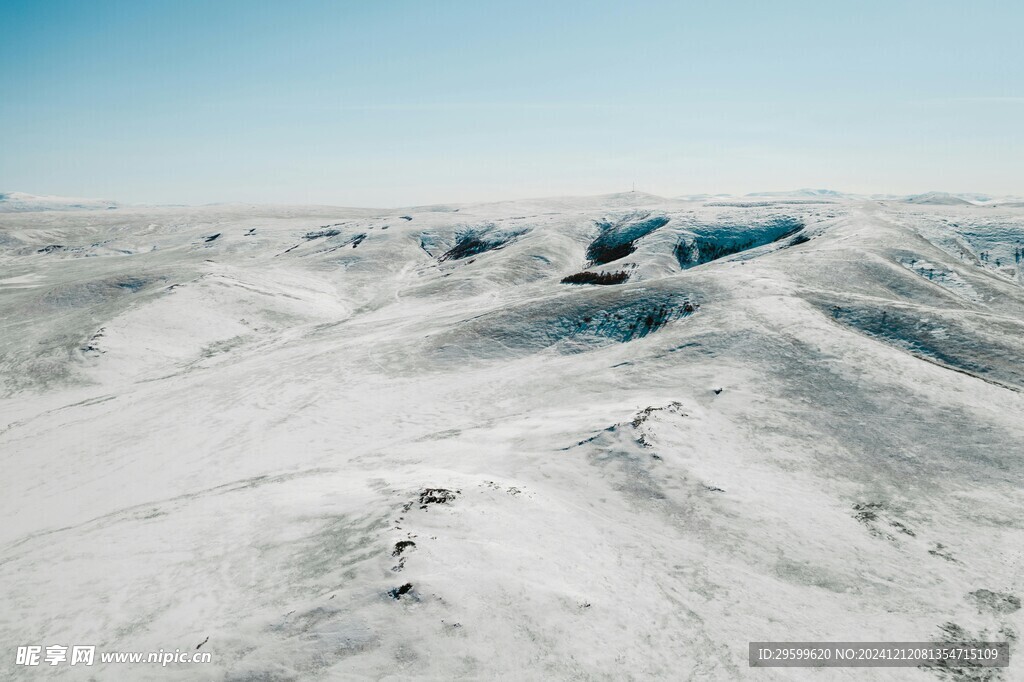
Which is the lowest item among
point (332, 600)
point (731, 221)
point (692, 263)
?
point (332, 600)

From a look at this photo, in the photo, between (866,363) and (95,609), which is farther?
(866,363)

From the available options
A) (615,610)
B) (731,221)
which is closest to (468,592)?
(615,610)

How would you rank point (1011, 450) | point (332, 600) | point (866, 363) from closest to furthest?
1. point (332, 600)
2. point (1011, 450)
3. point (866, 363)

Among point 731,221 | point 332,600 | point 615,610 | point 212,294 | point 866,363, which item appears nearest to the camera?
point 332,600

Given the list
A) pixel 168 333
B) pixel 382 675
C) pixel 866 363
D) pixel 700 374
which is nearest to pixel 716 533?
pixel 382 675

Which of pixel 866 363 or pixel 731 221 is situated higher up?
pixel 731 221

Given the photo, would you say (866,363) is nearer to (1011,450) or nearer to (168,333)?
(1011,450)

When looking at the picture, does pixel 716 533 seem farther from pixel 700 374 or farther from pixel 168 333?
pixel 168 333
